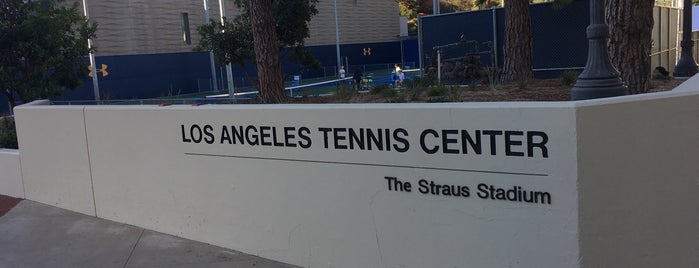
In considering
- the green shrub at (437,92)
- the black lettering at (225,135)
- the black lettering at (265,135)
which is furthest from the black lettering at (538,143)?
Result: the green shrub at (437,92)

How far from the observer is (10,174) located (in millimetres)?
8992

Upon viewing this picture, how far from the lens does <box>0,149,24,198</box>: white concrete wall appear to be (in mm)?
8805

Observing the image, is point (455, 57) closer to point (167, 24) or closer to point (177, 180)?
point (177, 180)

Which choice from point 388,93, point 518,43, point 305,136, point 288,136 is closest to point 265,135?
point 288,136

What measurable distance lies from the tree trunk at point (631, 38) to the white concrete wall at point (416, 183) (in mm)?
4627

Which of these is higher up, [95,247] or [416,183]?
[416,183]

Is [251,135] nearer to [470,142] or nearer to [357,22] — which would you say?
[470,142]

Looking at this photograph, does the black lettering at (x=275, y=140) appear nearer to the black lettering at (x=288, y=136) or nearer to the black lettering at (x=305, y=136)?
the black lettering at (x=288, y=136)

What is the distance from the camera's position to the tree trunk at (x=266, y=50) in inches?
449

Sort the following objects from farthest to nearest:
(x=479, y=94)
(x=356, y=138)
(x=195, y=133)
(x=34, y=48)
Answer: (x=34, y=48) → (x=479, y=94) → (x=195, y=133) → (x=356, y=138)

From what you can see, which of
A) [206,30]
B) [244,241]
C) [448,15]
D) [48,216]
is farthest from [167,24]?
[244,241]

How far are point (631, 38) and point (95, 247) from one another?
7220 millimetres

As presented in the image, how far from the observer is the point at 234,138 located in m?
5.89

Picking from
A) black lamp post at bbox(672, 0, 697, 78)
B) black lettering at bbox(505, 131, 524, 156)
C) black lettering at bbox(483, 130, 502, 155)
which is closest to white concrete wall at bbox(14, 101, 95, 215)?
black lettering at bbox(483, 130, 502, 155)
